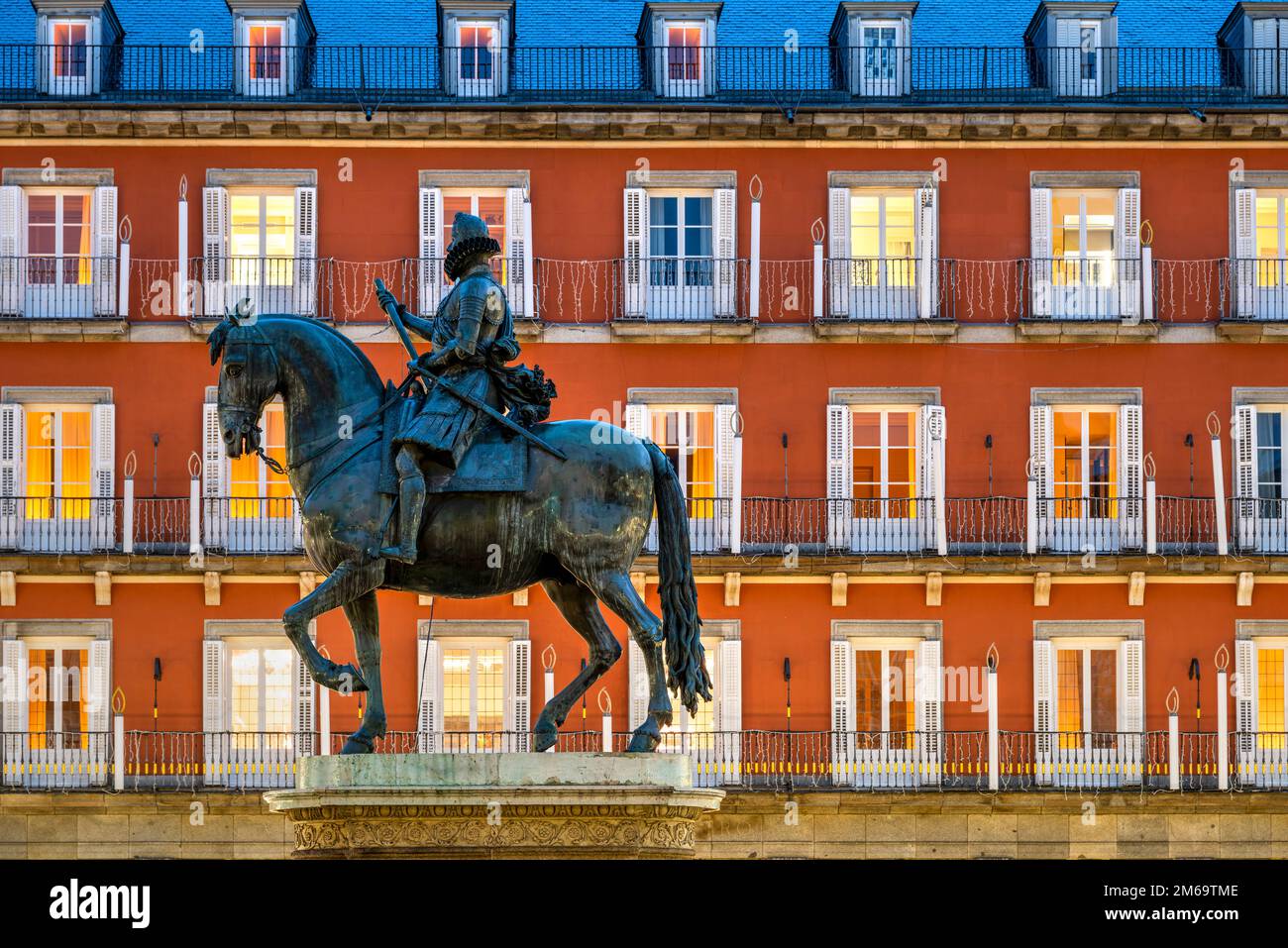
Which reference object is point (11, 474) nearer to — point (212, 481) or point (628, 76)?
point (212, 481)

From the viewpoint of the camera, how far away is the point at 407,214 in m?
41.0

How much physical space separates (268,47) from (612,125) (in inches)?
223

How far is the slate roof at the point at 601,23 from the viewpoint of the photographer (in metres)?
42.8

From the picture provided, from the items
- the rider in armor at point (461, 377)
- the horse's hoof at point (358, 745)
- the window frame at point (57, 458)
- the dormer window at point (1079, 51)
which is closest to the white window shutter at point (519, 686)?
the window frame at point (57, 458)

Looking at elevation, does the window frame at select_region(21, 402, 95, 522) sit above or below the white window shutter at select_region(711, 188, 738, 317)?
below

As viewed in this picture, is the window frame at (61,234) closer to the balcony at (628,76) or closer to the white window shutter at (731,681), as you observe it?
the balcony at (628,76)

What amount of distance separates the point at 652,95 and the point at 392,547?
2438 cm

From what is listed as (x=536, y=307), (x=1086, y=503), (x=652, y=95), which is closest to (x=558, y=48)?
(x=652, y=95)

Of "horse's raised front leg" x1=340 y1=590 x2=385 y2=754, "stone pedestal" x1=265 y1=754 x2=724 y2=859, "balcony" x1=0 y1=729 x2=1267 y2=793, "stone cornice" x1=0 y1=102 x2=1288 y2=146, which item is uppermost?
"stone cornice" x1=0 y1=102 x2=1288 y2=146

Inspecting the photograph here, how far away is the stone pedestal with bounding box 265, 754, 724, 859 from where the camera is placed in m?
17.6

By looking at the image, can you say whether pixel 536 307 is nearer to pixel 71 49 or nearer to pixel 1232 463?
pixel 71 49

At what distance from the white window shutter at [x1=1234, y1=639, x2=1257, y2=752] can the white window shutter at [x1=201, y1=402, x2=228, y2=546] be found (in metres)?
15.7

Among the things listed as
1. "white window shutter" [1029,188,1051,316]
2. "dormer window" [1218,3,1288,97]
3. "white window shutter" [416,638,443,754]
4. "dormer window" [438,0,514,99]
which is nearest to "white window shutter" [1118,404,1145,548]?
"white window shutter" [1029,188,1051,316]

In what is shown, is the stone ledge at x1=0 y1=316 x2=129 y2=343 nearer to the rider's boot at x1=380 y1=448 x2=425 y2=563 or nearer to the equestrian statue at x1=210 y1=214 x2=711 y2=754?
the equestrian statue at x1=210 y1=214 x2=711 y2=754
